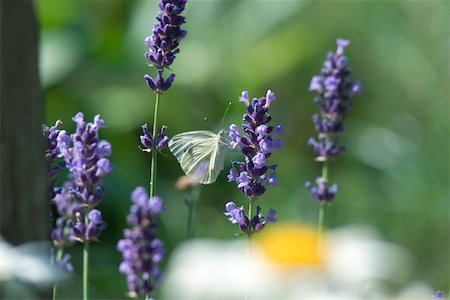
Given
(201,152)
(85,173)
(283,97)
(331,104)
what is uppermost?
(283,97)

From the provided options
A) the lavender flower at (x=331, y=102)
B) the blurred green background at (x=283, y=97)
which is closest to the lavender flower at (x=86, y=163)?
the lavender flower at (x=331, y=102)

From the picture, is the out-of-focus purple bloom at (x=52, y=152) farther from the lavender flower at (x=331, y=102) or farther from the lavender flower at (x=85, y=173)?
the lavender flower at (x=331, y=102)

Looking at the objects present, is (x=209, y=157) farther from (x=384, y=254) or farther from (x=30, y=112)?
(x=30, y=112)

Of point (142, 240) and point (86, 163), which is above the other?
point (86, 163)

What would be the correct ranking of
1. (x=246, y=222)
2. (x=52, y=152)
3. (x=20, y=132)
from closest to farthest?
(x=20, y=132)
(x=52, y=152)
(x=246, y=222)

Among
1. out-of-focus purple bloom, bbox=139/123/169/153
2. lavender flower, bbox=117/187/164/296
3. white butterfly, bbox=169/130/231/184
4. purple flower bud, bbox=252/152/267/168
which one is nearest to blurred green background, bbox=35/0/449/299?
white butterfly, bbox=169/130/231/184

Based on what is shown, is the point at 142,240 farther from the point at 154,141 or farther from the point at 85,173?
the point at 154,141

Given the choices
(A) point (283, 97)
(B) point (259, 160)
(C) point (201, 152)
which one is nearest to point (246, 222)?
(B) point (259, 160)
